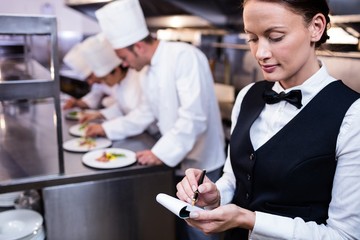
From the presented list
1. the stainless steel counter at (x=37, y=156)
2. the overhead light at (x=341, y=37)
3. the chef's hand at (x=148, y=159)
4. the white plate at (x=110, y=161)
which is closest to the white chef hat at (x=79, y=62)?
the stainless steel counter at (x=37, y=156)

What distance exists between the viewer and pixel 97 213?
191 centimetres

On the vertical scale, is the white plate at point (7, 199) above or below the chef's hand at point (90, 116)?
below

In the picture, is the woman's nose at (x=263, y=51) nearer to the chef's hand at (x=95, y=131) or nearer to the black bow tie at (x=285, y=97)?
the black bow tie at (x=285, y=97)

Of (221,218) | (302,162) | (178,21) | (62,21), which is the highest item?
(62,21)

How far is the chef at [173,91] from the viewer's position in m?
2.08

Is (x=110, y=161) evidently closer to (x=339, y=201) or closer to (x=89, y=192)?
(x=89, y=192)

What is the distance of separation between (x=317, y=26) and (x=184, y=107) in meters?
1.17

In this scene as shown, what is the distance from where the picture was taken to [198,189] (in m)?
1.08

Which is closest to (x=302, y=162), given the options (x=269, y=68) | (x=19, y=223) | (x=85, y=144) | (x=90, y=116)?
(x=269, y=68)

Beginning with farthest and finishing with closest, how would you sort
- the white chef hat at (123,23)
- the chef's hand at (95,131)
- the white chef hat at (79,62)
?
the white chef hat at (79,62) < the chef's hand at (95,131) < the white chef hat at (123,23)

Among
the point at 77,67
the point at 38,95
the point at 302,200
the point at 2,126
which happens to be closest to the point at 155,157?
the point at 38,95

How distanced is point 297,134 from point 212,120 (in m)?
1.31

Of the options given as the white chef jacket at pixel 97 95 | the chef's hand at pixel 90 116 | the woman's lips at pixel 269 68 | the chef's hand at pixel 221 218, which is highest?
the woman's lips at pixel 269 68

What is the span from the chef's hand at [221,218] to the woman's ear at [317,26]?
1.82 ft
